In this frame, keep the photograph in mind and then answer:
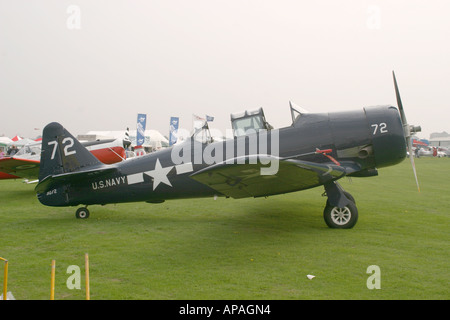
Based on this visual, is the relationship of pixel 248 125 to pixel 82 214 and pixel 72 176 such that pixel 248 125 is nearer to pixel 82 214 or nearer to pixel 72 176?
pixel 72 176

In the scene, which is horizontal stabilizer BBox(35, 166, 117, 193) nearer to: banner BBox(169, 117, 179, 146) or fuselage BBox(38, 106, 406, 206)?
fuselage BBox(38, 106, 406, 206)

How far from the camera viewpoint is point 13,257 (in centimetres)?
491

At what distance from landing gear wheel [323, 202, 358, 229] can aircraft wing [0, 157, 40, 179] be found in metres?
10.2

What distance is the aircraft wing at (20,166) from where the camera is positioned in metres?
11.8

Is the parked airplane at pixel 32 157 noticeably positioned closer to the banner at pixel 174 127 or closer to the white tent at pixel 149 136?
the banner at pixel 174 127

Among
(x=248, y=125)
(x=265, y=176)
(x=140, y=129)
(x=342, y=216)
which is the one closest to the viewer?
(x=265, y=176)

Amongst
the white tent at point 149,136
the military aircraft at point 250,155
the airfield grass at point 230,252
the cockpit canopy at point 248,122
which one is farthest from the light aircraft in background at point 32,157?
the white tent at point 149,136

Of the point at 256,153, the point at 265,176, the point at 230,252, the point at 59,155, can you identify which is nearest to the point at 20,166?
the point at 59,155

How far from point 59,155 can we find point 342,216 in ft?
19.8

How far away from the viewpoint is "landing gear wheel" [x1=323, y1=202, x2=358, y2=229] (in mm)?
6188

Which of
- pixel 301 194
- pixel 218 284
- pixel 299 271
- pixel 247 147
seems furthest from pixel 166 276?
pixel 301 194

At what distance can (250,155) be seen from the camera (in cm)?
553
